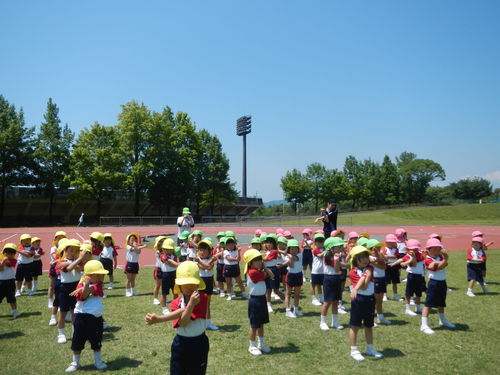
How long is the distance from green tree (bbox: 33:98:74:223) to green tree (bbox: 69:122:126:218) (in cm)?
141

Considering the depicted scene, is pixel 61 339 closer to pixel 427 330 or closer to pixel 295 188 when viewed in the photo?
pixel 427 330

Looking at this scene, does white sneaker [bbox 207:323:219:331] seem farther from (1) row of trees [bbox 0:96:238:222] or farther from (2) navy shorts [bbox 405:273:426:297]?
(1) row of trees [bbox 0:96:238:222]

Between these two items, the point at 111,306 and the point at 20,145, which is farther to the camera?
the point at 20,145

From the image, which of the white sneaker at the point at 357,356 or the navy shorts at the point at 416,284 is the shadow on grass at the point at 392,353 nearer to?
the white sneaker at the point at 357,356

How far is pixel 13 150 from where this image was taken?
133 feet

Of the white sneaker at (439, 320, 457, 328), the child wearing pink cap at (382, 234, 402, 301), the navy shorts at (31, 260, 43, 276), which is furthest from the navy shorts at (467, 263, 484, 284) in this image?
the navy shorts at (31, 260, 43, 276)

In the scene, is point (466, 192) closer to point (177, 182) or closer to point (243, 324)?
point (177, 182)

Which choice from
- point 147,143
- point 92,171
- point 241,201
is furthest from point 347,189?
point 92,171

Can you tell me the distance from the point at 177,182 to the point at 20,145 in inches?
770

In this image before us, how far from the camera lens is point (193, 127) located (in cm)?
5041

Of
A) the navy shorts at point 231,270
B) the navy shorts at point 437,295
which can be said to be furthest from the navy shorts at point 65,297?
the navy shorts at point 437,295

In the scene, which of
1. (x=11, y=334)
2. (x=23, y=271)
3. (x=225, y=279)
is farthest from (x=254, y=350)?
(x=23, y=271)

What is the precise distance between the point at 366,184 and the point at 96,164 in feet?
180

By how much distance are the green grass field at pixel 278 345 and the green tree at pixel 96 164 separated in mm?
35598
